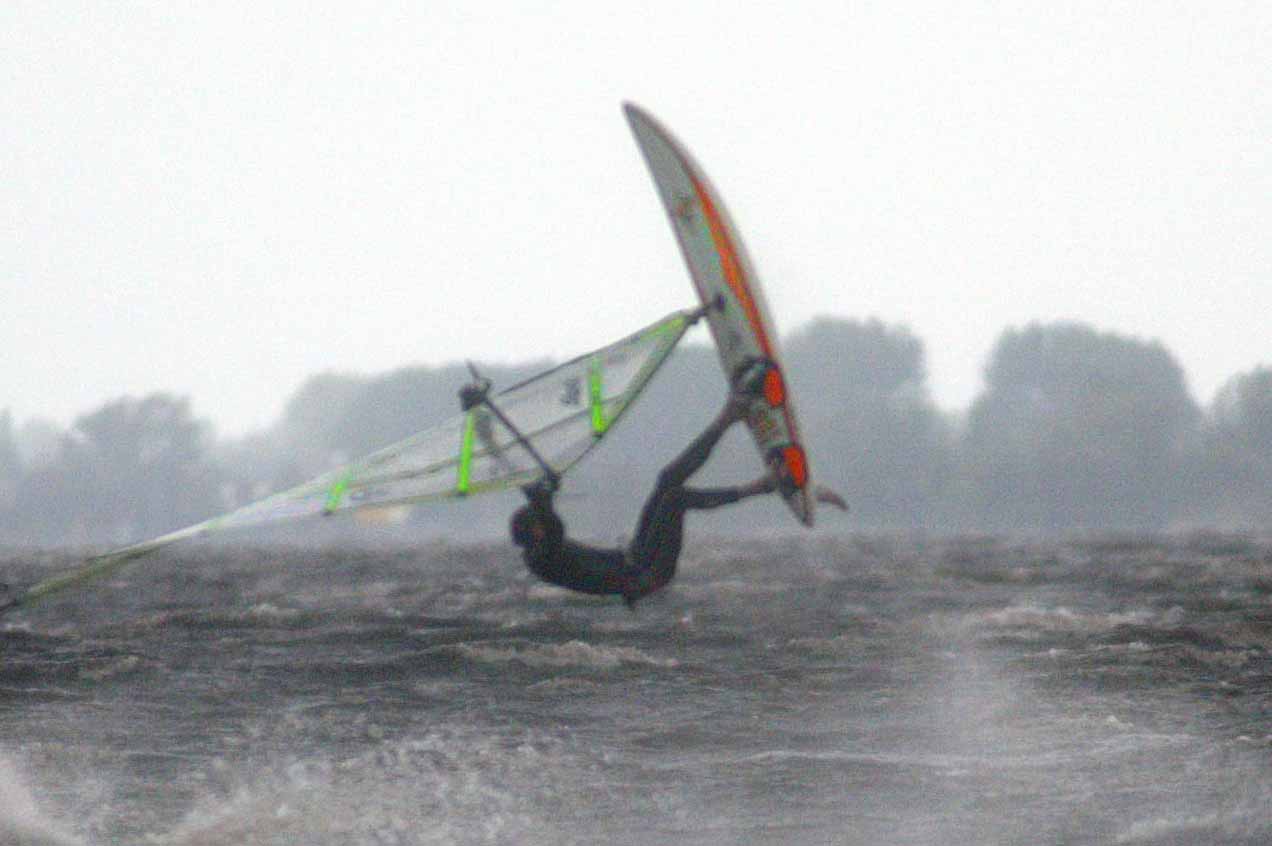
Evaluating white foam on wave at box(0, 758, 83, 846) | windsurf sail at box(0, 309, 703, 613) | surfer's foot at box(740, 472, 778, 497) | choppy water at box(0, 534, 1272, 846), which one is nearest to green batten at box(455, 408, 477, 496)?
windsurf sail at box(0, 309, 703, 613)

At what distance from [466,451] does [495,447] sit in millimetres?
173

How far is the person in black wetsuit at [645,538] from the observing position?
33.2 feet

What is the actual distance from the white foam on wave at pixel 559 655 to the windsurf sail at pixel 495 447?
14682 millimetres

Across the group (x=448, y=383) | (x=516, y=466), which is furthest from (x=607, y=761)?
(x=448, y=383)

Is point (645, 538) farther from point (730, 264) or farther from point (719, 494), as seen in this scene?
point (730, 264)

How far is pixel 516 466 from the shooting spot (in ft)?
33.1

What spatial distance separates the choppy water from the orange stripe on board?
629 cm

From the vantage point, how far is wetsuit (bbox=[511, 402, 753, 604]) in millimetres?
10109

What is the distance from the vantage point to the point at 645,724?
20.3 m

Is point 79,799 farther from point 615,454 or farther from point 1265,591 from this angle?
point 615,454

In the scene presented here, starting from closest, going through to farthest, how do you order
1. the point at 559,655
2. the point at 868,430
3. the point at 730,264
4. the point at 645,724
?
the point at 730,264
the point at 645,724
the point at 559,655
the point at 868,430

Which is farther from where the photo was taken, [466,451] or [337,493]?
[466,451]

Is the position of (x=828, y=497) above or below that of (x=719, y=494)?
below

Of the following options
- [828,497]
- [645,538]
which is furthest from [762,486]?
[645,538]
